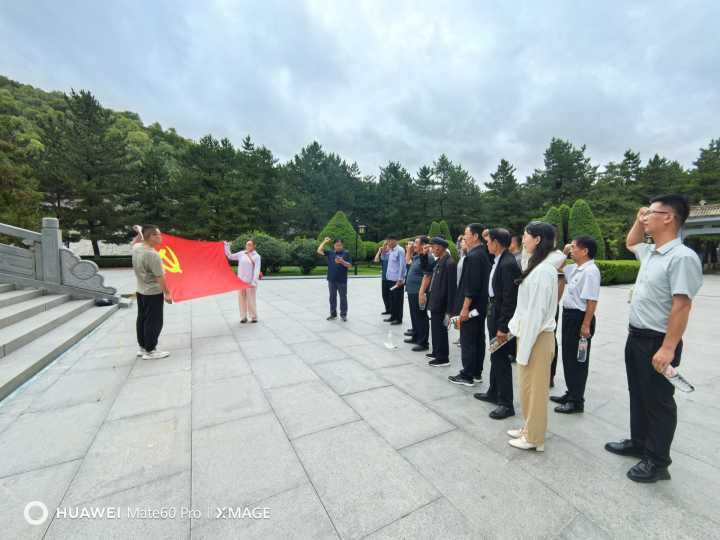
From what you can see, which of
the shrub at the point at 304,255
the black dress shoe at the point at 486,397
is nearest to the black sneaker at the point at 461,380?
the black dress shoe at the point at 486,397

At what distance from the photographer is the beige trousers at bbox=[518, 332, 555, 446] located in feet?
7.91

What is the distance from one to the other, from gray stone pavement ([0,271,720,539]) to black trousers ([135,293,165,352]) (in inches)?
12.4

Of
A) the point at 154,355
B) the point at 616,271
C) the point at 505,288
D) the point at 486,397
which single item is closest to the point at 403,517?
the point at 486,397

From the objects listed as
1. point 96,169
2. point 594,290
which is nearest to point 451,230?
point 96,169

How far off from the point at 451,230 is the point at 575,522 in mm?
42460

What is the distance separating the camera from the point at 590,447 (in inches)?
102

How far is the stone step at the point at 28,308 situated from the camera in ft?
16.3

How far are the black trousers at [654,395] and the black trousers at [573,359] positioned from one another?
852mm

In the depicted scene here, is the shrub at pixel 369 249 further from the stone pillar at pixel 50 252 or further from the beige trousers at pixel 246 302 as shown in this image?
the stone pillar at pixel 50 252

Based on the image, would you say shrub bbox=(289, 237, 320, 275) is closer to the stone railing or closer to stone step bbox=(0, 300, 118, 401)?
the stone railing

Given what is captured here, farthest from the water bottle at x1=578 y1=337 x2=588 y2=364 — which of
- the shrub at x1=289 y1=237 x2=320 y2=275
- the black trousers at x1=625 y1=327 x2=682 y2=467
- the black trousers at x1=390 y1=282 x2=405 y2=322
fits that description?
the shrub at x1=289 y1=237 x2=320 y2=275

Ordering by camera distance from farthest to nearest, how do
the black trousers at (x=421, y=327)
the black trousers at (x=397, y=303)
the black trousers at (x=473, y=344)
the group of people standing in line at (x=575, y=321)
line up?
the black trousers at (x=397, y=303) → the black trousers at (x=421, y=327) → the black trousers at (x=473, y=344) → the group of people standing in line at (x=575, y=321)

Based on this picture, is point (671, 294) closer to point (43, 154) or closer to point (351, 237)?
point (351, 237)

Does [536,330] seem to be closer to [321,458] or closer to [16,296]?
[321,458]
